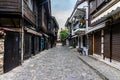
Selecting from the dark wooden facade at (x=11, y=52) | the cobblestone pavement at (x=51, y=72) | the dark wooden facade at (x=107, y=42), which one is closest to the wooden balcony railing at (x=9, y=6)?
the dark wooden facade at (x=11, y=52)

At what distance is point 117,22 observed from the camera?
12.3m

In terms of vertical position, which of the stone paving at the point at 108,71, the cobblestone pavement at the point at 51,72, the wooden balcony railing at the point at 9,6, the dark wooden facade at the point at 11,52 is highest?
the wooden balcony railing at the point at 9,6

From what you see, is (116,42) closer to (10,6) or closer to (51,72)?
(51,72)

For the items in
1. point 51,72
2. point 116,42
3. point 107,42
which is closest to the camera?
point 51,72

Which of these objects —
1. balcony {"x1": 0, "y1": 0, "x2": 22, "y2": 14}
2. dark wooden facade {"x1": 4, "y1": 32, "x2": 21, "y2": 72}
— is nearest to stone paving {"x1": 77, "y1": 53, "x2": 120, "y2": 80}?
dark wooden facade {"x1": 4, "y1": 32, "x2": 21, "y2": 72}

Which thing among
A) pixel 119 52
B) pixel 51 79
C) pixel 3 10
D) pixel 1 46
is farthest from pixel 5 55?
pixel 119 52

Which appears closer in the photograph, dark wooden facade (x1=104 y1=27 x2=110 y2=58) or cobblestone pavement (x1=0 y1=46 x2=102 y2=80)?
cobblestone pavement (x1=0 y1=46 x2=102 y2=80)

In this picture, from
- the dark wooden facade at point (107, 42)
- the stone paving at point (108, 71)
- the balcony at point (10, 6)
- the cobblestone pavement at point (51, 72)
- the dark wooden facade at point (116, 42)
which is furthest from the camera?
the dark wooden facade at point (107, 42)

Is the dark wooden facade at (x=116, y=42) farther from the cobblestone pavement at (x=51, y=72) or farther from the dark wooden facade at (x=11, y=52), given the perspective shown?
the dark wooden facade at (x=11, y=52)

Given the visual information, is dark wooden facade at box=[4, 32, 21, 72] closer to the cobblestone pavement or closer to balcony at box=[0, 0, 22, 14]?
the cobblestone pavement

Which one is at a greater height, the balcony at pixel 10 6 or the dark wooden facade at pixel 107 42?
the balcony at pixel 10 6

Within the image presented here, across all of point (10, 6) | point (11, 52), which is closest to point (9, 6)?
point (10, 6)

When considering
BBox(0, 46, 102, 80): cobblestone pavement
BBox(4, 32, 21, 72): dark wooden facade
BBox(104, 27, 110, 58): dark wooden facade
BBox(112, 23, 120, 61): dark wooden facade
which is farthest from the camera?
BBox(104, 27, 110, 58): dark wooden facade

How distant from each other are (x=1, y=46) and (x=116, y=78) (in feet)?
15.8
